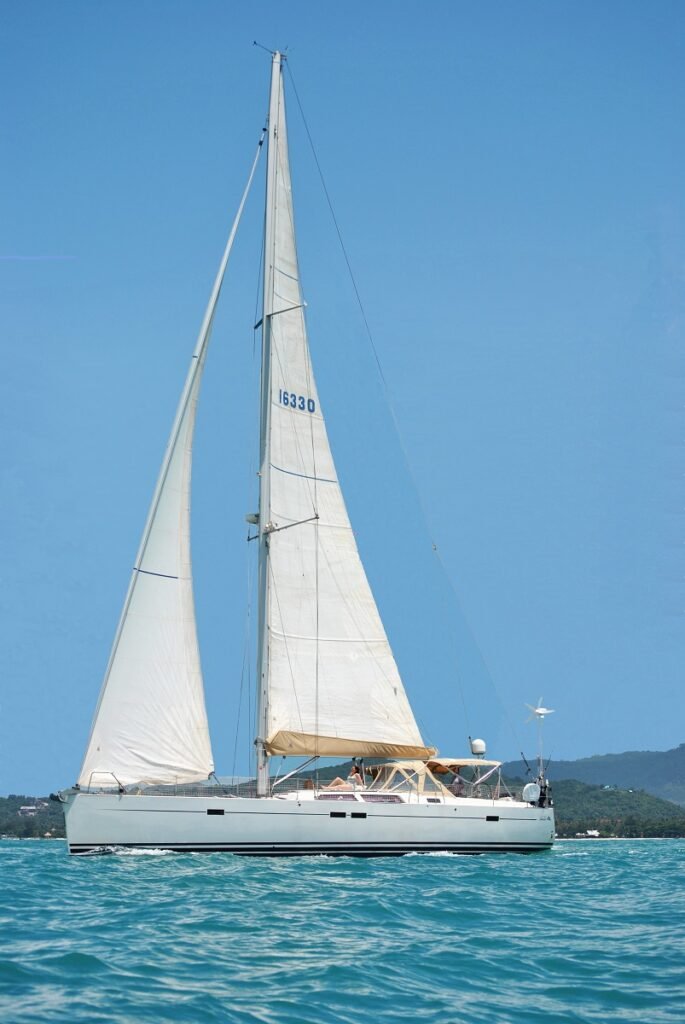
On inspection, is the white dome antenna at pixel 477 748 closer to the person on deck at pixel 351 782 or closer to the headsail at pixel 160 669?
the person on deck at pixel 351 782

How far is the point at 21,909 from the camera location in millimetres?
17281

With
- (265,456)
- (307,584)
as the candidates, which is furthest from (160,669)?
(265,456)

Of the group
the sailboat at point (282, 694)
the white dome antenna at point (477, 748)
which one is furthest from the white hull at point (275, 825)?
the white dome antenna at point (477, 748)

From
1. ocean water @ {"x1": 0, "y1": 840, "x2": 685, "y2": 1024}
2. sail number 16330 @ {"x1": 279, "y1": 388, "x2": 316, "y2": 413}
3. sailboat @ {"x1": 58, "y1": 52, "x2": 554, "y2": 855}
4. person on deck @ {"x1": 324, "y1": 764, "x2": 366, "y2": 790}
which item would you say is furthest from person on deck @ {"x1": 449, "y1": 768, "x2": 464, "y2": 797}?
sail number 16330 @ {"x1": 279, "y1": 388, "x2": 316, "y2": 413}

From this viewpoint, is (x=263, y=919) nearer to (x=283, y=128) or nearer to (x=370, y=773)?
(x=370, y=773)

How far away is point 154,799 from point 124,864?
290 centimetres

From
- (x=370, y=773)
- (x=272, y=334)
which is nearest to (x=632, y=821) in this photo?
(x=370, y=773)

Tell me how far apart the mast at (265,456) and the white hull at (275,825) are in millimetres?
1788

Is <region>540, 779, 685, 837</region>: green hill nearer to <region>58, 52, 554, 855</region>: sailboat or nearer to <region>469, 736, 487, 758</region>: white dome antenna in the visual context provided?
<region>469, 736, 487, 758</region>: white dome antenna

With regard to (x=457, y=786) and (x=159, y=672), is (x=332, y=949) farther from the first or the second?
(x=457, y=786)

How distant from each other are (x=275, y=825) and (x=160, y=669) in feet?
15.3

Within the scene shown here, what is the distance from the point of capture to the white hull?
1066 inches

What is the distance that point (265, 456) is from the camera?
31578 mm

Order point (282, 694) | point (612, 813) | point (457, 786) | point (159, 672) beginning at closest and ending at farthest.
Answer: point (159, 672)
point (282, 694)
point (457, 786)
point (612, 813)
